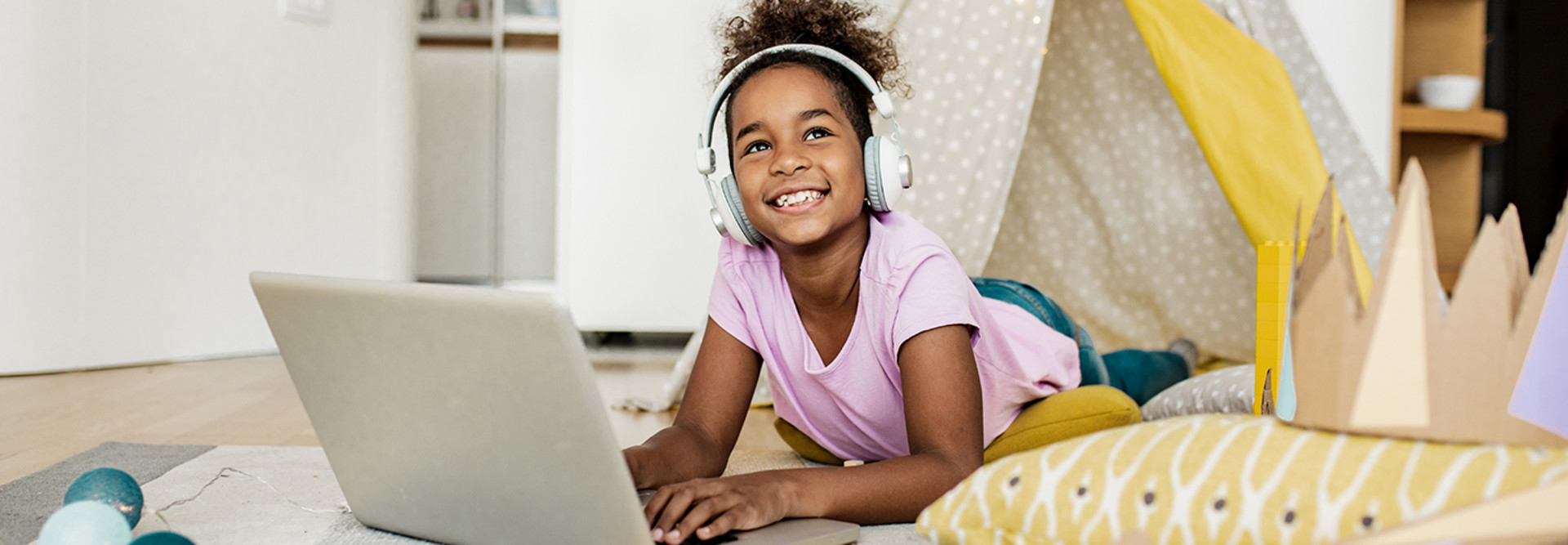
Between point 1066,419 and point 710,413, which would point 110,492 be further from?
point 1066,419

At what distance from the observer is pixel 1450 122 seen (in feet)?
7.54

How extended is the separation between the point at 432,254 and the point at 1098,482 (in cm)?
339

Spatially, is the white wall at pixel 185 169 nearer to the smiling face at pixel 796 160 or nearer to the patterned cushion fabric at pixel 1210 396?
the smiling face at pixel 796 160

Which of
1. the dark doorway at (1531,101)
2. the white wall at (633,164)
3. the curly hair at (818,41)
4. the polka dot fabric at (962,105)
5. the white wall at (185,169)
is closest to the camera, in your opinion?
the curly hair at (818,41)

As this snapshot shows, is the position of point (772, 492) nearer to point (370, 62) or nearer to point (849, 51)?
point (849, 51)

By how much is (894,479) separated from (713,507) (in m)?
0.17

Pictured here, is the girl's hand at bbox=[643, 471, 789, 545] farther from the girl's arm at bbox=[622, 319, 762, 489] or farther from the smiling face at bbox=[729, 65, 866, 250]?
the smiling face at bbox=[729, 65, 866, 250]

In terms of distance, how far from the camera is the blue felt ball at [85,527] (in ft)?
2.10

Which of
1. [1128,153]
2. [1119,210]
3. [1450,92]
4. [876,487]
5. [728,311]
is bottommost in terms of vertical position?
[876,487]

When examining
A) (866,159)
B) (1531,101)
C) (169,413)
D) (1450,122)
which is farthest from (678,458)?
(1531,101)

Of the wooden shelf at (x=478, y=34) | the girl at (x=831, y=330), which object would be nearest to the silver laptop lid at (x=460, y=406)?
the girl at (x=831, y=330)

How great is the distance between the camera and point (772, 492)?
758 millimetres

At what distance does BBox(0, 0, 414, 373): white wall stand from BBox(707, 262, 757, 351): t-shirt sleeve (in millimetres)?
1521

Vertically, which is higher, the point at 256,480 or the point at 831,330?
the point at 831,330
